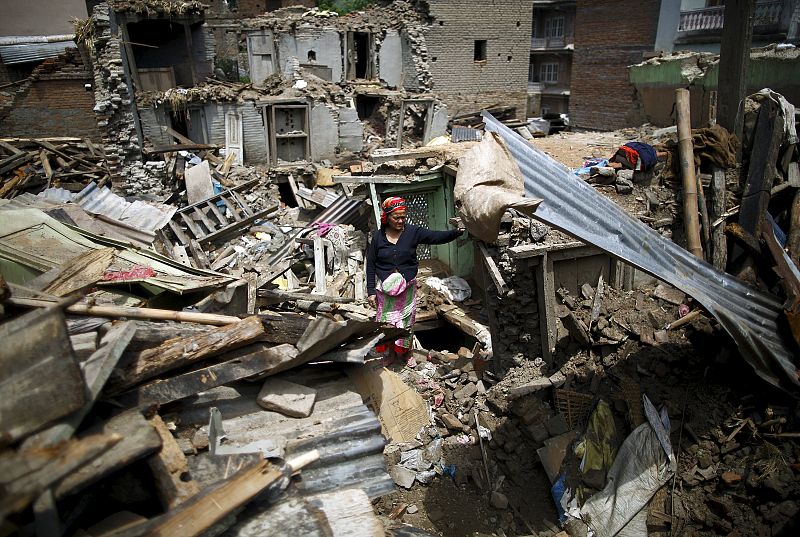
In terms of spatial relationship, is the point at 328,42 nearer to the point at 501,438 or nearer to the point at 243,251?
the point at 243,251

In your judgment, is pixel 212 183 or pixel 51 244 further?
pixel 212 183

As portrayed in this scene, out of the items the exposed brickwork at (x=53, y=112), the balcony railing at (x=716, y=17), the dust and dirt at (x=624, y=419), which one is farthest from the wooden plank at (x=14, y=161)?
the balcony railing at (x=716, y=17)

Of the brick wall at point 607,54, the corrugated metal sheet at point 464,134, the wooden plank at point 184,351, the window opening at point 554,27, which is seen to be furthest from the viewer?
the window opening at point 554,27

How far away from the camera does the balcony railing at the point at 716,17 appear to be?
13.7 m

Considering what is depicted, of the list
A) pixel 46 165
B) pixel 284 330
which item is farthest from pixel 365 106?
pixel 284 330

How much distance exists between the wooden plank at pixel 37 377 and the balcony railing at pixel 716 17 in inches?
631

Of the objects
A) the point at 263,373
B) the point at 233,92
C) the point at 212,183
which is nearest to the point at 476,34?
the point at 233,92

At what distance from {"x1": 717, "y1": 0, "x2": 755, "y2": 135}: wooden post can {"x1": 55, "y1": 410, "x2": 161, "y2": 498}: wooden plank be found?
23.4 ft

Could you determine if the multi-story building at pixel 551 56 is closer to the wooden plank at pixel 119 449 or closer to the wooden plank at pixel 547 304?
the wooden plank at pixel 547 304

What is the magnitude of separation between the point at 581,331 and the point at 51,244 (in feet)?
19.3

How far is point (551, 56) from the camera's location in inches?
1258

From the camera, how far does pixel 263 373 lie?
2525 millimetres

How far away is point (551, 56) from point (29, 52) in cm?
2782

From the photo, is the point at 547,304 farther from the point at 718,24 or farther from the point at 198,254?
the point at 718,24
